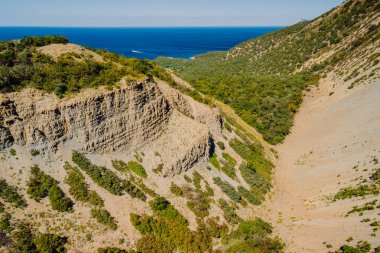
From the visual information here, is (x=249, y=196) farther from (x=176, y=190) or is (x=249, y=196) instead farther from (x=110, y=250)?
(x=110, y=250)

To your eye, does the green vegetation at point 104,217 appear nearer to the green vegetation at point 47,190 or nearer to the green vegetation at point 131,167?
the green vegetation at point 47,190

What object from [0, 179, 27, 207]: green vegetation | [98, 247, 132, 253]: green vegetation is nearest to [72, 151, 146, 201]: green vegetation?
[98, 247, 132, 253]: green vegetation

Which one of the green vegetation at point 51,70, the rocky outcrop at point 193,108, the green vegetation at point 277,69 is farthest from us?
the green vegetation at point 277,69

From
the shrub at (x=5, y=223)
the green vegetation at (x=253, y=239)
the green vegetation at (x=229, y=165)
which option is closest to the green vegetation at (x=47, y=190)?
the shrub at (x=5, y=223)

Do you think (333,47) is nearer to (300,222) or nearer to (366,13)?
(366,13)

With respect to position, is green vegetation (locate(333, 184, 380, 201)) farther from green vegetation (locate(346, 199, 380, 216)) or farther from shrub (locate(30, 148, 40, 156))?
shrub (locate(30, 148, 40, 156))

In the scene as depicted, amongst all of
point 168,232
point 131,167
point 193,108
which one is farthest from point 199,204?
point 193,108
